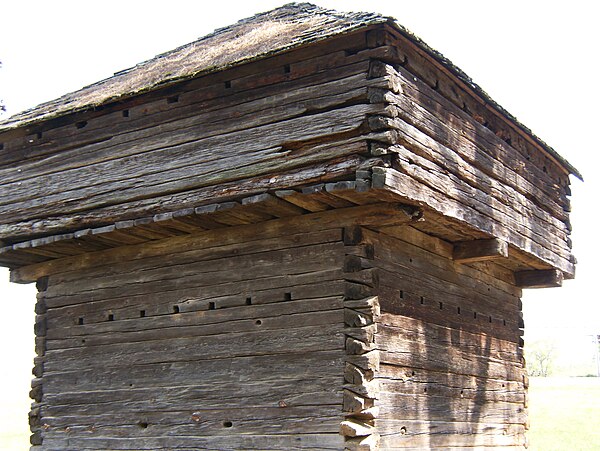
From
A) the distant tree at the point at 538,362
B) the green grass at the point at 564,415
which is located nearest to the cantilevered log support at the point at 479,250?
the green grass at the point at 564,415

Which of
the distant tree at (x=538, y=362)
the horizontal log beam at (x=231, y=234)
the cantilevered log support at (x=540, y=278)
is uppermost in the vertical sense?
the distant tree at (x=538, y=362)

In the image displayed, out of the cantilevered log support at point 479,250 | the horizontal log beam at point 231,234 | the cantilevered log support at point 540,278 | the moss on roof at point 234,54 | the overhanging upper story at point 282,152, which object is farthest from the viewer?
the cantilevered log support at point 540,278

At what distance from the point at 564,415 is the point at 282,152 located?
1824cm

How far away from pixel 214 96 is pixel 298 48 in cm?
135

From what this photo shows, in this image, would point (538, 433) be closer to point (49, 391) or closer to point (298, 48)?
point (49, 391)

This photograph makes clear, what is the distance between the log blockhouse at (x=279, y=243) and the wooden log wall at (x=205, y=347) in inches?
1.1

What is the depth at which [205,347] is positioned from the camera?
10688 millimetres

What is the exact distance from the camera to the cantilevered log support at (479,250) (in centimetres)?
1116

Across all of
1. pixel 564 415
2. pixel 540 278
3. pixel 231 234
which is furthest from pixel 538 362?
pixel 231 234

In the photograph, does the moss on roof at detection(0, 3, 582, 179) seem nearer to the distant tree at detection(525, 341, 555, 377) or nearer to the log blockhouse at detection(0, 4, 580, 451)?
the log blockhouse at detection(0, 4, 580, 451)

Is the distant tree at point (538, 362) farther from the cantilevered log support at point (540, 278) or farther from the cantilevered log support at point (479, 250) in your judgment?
the cantilevered log support at point (479, 250)

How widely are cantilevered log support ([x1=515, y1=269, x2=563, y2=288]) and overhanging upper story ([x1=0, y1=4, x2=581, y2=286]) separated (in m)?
0.05

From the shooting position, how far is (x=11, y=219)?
1211cm

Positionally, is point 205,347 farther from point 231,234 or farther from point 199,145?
point 199,145
